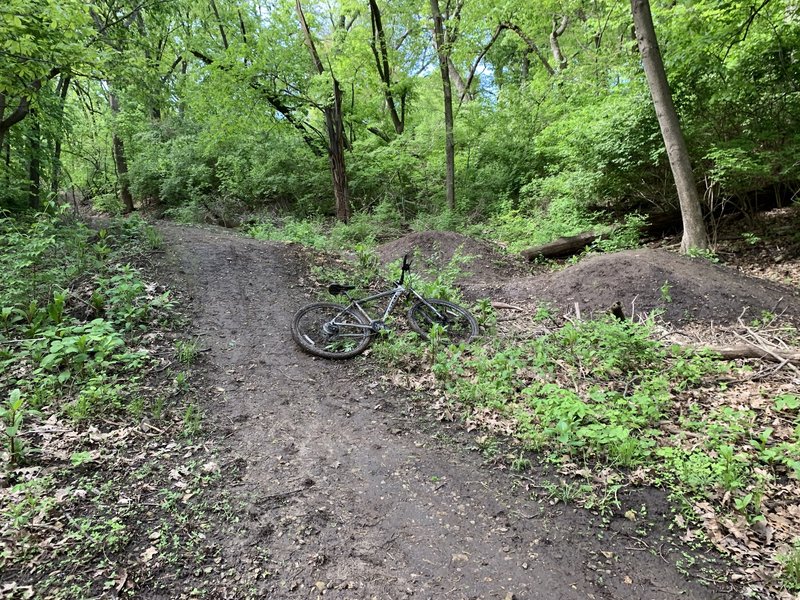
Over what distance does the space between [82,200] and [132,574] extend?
23.7 metres

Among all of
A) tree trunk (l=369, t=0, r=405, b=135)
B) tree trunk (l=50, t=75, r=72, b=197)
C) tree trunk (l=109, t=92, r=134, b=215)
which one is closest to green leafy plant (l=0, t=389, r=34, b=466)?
tree trunk (l=50, t=75, r=72, b=197)

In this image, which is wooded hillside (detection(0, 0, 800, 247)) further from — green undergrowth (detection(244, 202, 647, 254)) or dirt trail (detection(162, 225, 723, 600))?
dirt trail (detection(162, 225, 723, 600))

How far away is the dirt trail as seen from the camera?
109 inches

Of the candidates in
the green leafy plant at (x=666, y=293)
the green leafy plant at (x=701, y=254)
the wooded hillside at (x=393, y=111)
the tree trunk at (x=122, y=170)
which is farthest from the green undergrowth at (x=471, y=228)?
the tree trunk at (x=122, y=170)

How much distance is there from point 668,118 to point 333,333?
6939 millimetres

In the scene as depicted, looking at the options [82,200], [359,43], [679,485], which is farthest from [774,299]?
[82,200]

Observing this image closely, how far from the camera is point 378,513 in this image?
10.9ft

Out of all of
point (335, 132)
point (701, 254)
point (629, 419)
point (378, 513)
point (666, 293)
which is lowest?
point (378, 513)

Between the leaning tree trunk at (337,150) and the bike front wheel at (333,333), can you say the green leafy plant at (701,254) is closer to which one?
the bike front wheel at (333,333)

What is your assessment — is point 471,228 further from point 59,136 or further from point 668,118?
point 59,136

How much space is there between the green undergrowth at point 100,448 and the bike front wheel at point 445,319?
2.96 meters

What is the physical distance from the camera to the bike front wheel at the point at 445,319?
238 inches

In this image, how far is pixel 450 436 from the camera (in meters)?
4.35

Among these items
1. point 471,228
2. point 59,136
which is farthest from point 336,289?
point 59,136
